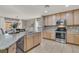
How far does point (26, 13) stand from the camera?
3.05 meters

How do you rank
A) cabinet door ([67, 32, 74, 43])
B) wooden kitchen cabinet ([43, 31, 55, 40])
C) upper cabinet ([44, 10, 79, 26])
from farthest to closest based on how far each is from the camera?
wooden kitchen cabinet ([43, 31, 55, 40]) < upper cabinet ([44, 10, 79, 26]) < cabinet door ([67, 32, 74, 43])

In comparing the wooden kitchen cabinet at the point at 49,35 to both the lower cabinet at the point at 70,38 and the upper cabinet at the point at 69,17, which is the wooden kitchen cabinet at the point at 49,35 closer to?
the upper cabinet at the point at 69,17

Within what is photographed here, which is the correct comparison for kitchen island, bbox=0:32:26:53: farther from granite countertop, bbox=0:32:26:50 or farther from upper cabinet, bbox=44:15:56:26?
upper cabinet, bbox=44:15:56:26

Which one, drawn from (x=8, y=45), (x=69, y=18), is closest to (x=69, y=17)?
(x=69, y=18)

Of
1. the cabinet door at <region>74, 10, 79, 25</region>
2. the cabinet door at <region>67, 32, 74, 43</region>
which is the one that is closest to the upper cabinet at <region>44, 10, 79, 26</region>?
the cabinet door at <region>74, 10, 79, 25</region>

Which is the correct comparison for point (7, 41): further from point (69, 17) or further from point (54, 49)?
point (69, 17)

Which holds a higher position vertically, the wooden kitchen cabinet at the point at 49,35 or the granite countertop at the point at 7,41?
the granite countertop at the point at 7,41

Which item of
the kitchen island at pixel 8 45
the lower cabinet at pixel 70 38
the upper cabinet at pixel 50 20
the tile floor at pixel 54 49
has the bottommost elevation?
the tile floor at pixel 54 49

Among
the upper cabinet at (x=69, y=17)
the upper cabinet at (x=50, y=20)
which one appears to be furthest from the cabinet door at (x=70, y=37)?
the upper cabinet at (x=50, y=20)

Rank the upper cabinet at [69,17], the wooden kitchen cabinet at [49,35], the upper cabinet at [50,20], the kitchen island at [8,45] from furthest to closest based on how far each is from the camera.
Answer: the upper cabinet at [50,20] < the wooden kitchen cabinet at [49,35] < the upper cabinet at [69,17] < the kitchen island at [8,45]

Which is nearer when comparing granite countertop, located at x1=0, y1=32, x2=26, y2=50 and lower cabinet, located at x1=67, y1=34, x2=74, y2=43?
granite countertop, located at x1=0, y1=32, x2=26, y2=50
